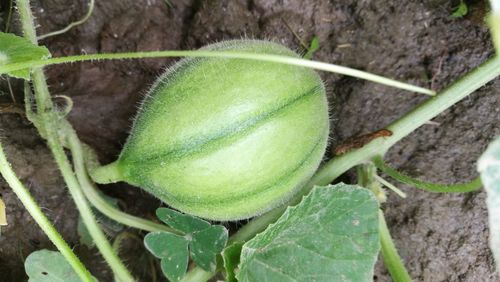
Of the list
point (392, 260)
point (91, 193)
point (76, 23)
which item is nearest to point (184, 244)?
point (91, 193)

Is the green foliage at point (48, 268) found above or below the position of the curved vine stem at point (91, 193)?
below

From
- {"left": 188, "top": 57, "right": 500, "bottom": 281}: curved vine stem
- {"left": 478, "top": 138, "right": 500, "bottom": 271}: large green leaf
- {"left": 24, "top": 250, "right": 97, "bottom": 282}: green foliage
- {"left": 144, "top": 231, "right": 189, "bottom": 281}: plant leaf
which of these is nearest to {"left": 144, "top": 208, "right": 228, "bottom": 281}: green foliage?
{"left": 144, "top": 231, "right": 189, "bottom": 281}: plant leaf

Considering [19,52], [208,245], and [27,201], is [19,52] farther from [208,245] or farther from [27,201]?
[208,245]

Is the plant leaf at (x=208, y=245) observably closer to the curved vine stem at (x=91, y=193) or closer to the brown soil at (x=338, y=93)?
the curved vine stem at (x=91, y=193)

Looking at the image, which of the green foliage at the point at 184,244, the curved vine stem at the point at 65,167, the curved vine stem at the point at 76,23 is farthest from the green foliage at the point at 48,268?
the curved vine stem at the point at 76,23

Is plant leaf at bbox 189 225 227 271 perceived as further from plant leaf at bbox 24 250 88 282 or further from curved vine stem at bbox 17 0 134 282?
plant leaf at bbox 24 250 88 282

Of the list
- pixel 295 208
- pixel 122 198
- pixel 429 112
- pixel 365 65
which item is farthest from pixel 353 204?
pixel 122 198
